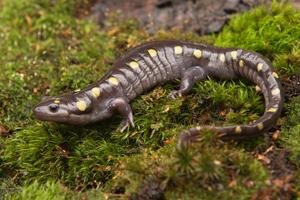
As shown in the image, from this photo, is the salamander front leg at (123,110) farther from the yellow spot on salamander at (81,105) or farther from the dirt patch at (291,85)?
the dirt patch at (291,85)

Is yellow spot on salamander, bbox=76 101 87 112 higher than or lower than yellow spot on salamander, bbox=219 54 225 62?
lower

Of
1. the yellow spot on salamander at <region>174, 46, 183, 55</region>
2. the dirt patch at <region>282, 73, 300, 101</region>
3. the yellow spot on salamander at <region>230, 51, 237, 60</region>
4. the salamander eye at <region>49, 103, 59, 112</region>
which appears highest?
the yellow spot on salamander at <region>174, 46, 183, 55</region>

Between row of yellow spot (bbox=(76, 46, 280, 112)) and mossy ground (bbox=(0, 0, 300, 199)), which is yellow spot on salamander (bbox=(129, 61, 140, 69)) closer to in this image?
row of yellow spot (bbox=(76, 46, 280, 112))

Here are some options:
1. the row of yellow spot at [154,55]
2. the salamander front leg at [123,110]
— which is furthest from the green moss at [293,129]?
the salamander front leg at [123,110]

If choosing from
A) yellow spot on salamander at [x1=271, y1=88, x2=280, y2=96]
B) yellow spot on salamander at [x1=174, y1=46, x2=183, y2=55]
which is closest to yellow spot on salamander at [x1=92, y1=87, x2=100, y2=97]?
yellow spot on salamander at [x1=174, y1=46, x2=183, y2=55]

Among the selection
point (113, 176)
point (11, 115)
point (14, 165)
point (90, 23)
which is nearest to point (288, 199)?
point (113, 176)

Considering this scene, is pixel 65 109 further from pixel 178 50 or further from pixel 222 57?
pixel 222 57

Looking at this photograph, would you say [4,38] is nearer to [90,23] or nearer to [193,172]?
[90,23]
